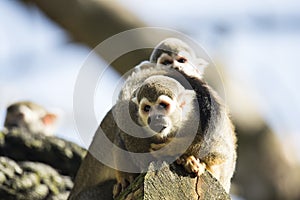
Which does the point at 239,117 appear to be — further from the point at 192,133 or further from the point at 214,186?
the point at 214,186

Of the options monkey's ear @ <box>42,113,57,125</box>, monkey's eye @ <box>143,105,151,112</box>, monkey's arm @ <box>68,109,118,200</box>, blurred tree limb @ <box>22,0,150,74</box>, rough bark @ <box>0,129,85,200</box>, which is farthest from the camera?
monkey's ear @ <box>42,113,57,125</box>

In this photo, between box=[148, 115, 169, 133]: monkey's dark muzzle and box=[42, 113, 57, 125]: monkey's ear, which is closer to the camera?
box=[148, 115, 169, 133]: monkey's dark muzzle

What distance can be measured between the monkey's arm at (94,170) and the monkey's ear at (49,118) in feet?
9.57

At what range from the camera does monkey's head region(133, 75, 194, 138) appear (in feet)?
10.2

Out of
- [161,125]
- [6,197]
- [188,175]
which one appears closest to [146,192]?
[188,175]

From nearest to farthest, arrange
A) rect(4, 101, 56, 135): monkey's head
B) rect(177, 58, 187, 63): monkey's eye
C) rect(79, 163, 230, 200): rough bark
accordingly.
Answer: rect(79, 163, 230, 200): rough bark < rect(177, 58, 187, 63): monkey's eye < rect(4, 101, 56, 135): monkey's head

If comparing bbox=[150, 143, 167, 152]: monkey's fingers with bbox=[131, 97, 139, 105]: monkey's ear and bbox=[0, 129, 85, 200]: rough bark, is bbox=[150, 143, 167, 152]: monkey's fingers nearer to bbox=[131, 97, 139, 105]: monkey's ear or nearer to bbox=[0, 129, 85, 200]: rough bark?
bbox=[131, 97, 139, 105]: monkey's ear

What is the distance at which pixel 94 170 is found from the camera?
4.04m

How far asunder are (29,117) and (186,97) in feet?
12.5

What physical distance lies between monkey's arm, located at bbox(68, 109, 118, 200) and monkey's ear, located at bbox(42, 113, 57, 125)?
2918 millimetres

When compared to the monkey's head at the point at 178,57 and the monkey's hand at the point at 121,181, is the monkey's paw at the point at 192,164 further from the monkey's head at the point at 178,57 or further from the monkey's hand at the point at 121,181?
the monkey's head at the point at 178,57

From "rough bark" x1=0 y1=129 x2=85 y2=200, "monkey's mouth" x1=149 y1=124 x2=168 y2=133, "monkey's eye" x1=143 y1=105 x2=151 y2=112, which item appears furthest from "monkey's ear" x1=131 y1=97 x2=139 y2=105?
"rough bark" x1=0 y1=129 x2=85 y2=200

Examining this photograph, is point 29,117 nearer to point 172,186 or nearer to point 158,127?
point 158,127

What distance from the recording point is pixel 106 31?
5.39 meters
